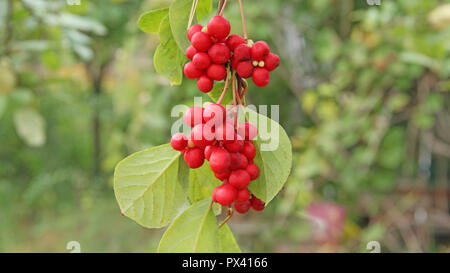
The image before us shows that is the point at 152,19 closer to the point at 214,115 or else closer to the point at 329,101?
the point at 214,115

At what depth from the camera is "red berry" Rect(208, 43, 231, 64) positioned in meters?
0.26

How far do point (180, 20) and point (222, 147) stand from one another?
107 mm

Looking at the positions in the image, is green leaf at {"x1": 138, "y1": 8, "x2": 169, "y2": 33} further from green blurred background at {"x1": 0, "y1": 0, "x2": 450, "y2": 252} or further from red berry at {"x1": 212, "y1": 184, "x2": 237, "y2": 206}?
green blurred background at {"x1": 0, "y1": 0, "x2": 450, "y2": 252}

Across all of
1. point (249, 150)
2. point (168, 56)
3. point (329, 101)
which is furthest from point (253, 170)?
point (329, 101)

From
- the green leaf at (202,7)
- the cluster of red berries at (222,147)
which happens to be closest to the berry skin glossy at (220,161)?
the cluster of red berries at (222,147)

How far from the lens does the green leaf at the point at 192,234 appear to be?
25cm

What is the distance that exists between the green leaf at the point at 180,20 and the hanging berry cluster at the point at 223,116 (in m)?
0.01

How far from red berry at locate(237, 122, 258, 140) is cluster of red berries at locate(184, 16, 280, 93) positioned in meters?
0.04

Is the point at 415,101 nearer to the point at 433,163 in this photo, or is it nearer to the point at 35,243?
the point at 433,163

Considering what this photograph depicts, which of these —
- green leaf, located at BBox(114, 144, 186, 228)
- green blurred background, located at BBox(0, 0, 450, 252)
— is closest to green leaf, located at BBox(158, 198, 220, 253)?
green leaf, located at BBox(114, 144, 186, 228)

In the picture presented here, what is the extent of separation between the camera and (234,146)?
25cm

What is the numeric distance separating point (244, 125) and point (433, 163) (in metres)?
1.66

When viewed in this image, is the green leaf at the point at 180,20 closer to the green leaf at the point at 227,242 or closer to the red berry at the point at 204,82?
the red berry at the point at 204,82
